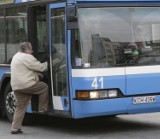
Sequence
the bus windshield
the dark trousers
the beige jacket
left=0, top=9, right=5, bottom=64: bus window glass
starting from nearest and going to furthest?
the bus windshield, the beige jacket, the dark trousers, left=0, top=9, right=5, bottom=64: bus window glass

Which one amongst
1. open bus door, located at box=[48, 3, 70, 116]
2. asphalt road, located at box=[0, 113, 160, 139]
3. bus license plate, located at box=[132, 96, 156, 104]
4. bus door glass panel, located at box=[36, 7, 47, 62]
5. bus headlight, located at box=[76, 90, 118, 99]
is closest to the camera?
bus headlight, located at box=[76, 90, 118, 99]

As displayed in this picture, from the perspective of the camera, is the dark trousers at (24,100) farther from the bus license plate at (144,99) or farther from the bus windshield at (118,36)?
the bus license plate at (144,99)

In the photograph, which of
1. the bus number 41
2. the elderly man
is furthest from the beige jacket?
the bus number 41

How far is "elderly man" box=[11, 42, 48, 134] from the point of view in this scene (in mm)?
9711

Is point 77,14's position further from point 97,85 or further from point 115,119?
point 115,119

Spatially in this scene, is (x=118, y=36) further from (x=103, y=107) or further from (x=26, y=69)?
(x=26, y=69)

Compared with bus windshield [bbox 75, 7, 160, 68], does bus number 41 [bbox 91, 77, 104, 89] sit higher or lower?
lower

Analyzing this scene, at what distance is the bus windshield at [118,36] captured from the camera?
9172 mm

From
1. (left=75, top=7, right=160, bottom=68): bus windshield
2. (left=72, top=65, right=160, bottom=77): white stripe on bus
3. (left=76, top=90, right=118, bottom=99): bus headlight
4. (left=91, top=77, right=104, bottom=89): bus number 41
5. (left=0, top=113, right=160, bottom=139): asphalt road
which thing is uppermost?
(left=75, top=7, right=160, bottom=68): bus windshield

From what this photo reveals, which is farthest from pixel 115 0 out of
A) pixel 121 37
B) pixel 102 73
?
pixel 102 73

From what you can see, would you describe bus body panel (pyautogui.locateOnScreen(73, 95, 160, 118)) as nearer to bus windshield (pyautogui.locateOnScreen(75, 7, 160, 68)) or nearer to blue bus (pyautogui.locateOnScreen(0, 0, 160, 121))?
blue bus (pyautogui.locateOnScreen(0, 0, 160, 121))

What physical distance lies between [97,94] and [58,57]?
1.16 metres

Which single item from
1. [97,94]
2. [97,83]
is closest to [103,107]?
[97,94]

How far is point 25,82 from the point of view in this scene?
31.8 ft
